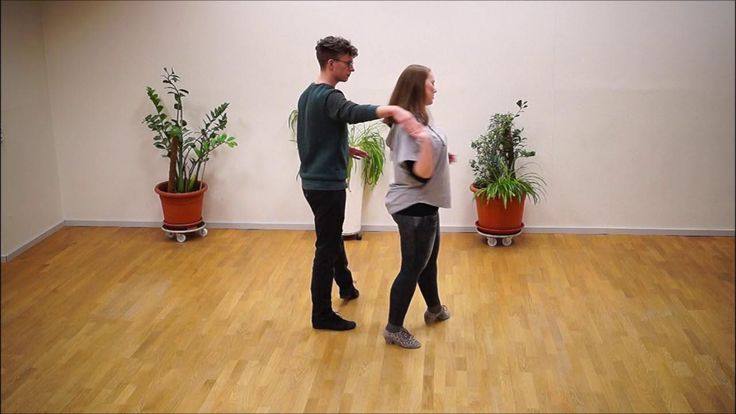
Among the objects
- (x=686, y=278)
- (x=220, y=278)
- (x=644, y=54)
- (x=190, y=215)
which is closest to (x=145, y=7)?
(x=190, y=215)

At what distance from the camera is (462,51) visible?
5.70m

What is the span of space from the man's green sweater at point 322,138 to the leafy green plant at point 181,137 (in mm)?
1859

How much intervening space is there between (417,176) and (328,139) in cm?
50

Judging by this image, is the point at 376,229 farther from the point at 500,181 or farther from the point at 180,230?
the point at 180,230

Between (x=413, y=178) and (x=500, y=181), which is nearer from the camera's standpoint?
(x=413, y=178)

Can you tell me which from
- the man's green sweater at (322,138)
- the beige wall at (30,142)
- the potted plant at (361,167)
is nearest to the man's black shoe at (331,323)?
the man's green sweater at (322,138)

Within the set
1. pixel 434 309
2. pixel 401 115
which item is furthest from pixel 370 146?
pixel 401 115

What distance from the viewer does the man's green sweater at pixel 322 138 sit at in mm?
3887

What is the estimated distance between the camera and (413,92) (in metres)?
3.78

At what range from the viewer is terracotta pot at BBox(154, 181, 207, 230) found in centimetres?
575

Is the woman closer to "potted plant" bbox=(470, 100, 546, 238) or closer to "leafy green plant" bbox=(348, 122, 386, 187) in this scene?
"potted plant" bbox=(470, 100, 546, 238)

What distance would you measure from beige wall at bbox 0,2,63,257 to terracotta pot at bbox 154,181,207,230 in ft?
2.90

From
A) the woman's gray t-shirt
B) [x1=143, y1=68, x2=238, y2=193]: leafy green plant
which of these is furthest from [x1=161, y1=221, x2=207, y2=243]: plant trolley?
the woman's gray t-shirt

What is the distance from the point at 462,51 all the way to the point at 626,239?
1.74 metres
